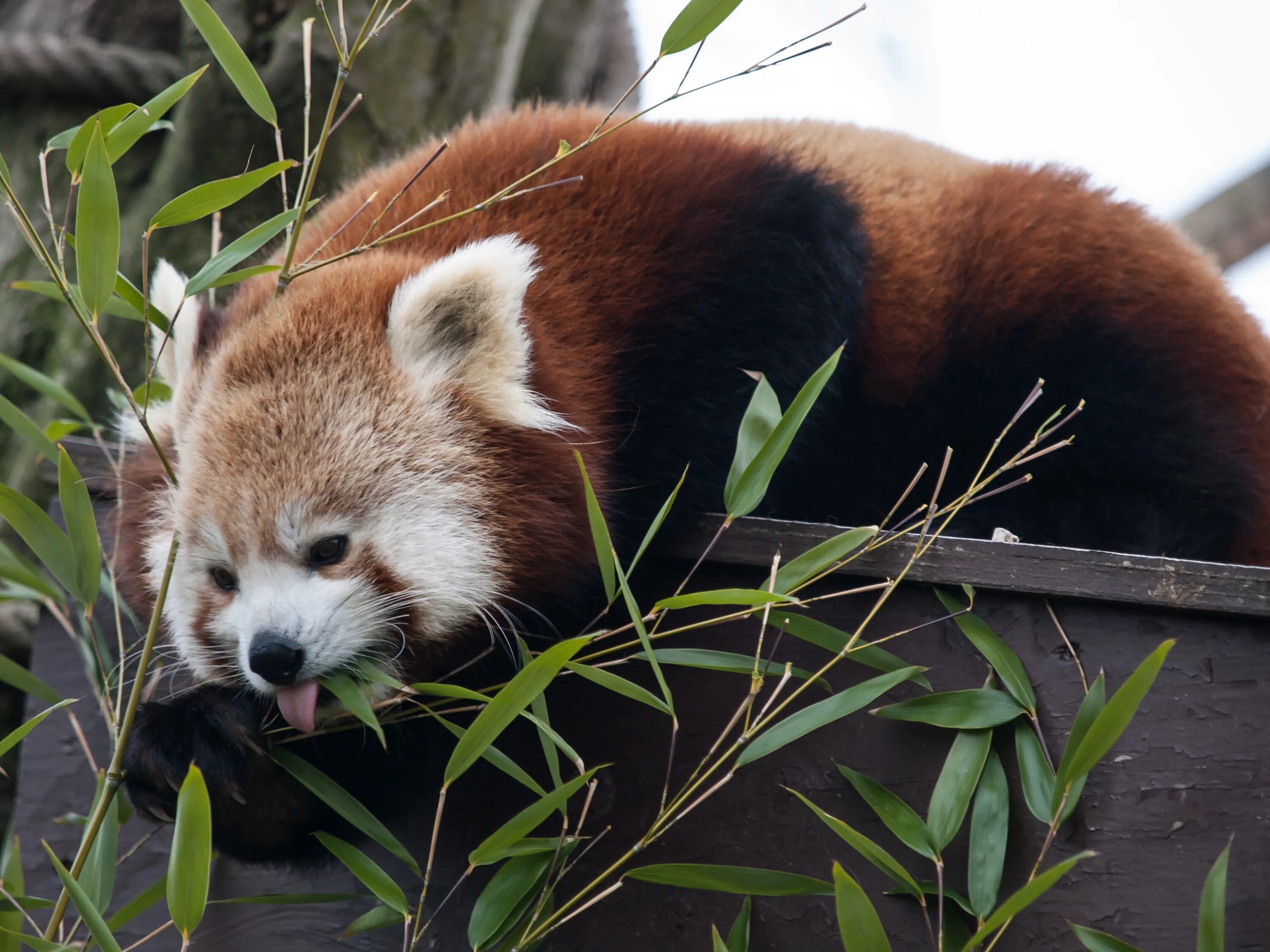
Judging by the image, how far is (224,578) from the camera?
1.82 m

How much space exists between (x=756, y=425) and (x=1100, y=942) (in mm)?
822

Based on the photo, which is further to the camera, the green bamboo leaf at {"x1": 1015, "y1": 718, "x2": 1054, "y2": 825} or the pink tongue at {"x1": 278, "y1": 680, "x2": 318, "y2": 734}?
the pink tongue at {"x1": 278, "y1": 680, "x2": 318, "y2": 734}

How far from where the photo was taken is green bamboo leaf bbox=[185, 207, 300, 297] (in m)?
1.61

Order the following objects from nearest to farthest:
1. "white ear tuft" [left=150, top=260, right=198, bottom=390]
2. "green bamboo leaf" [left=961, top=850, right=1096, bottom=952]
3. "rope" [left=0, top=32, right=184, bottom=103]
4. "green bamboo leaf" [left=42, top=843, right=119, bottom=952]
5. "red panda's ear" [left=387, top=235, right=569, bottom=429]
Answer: "green bamboo leaf" [left=961, top=850, right=1096, bottom=952]
"green bamboo leaf" [left=42, top=843, right=119, bottom=952]
"red panda's ear" [left=387, top=235, right=569, bottom=429]
"white ear tuft" [left=150, top=260, right=198, bottom=390]
"rope" [left=0, top=32, right=184, bottom=103]

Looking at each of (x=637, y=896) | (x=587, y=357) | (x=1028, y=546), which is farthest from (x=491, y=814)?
(x=1028, y=546)

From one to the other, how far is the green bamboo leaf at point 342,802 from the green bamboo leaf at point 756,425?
68 centimetres

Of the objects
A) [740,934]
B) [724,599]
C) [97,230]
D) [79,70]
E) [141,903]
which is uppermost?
[97,230]

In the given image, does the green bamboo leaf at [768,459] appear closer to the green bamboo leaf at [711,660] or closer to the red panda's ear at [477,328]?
the green bamboo leaf at [711,660]

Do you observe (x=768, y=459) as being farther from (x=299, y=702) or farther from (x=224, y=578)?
(x=224, y=578)

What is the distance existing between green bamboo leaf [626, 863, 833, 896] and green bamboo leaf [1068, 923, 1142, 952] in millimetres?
310

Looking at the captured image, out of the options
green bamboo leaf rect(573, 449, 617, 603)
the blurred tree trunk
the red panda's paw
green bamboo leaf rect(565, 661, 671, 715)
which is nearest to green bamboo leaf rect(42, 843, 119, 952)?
the red panda's paw

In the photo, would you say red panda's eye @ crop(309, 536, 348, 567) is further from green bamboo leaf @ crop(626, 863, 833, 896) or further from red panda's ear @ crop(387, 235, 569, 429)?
green bamboo leaf @ crop(626, 863, 833, 896)

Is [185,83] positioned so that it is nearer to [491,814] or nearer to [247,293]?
[247,293]

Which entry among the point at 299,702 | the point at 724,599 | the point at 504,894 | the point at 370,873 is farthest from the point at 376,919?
the point at 724,599
